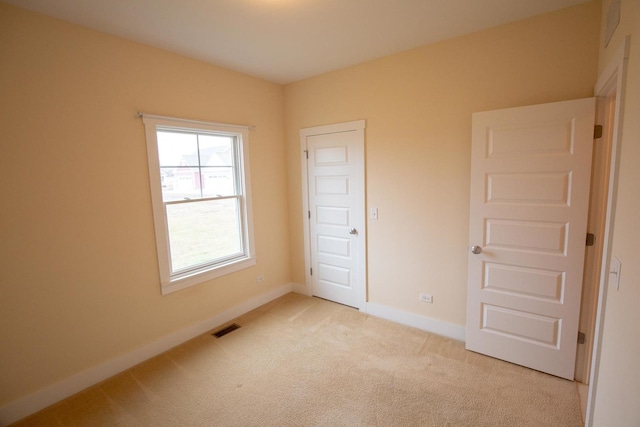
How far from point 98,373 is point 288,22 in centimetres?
314

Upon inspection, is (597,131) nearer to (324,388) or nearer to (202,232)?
(324,388)

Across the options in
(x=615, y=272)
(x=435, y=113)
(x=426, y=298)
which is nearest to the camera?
(x=615, y=272)

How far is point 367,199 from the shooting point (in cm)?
327

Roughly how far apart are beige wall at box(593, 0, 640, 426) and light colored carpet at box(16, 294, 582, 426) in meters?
0.71

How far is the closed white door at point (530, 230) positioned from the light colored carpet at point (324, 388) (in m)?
0.27

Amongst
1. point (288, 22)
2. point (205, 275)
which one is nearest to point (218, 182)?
point (205, 275)

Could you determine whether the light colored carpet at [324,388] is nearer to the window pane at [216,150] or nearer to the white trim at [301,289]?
the white trim at [301,289]

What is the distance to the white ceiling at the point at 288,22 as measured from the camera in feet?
6.56

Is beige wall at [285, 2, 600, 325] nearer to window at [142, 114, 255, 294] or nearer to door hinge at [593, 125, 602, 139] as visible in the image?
door hinge at [593, 125, 602, 139]

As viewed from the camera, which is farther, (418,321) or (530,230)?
(418,321)

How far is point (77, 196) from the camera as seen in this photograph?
2.21 metres

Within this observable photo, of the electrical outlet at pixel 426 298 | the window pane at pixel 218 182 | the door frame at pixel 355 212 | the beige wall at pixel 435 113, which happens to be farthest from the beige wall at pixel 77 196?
the electrical outlet at pixel 426 298

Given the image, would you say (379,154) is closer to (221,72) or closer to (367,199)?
(367,199)

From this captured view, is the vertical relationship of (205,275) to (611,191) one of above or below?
below
